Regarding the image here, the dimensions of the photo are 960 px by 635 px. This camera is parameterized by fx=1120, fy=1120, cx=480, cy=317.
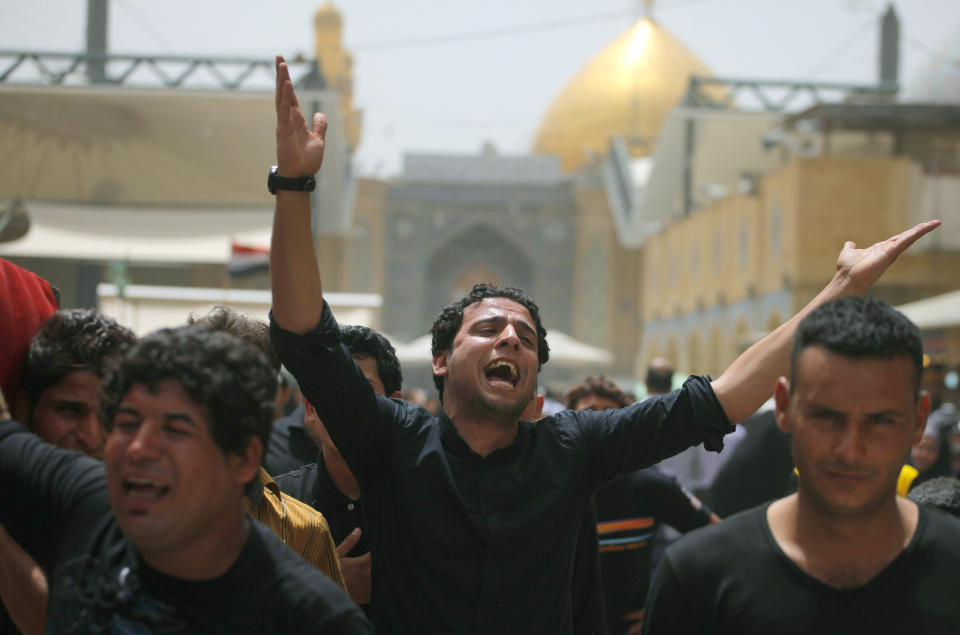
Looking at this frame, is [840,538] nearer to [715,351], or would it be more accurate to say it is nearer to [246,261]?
[246,261]

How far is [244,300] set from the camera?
416 inches

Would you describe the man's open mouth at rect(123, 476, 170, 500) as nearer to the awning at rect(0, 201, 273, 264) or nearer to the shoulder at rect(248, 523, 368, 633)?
the shoulder at rect(248, 523, 368, 633)

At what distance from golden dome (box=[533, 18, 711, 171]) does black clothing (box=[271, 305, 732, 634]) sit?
36.9 meters

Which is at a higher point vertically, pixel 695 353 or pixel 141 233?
pixel 141 233

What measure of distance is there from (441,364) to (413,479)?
395mm

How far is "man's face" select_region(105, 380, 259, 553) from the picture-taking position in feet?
5.52

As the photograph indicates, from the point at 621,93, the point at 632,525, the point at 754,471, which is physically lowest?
the point at 754,471

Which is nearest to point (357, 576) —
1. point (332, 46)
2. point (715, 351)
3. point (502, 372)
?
point (502, 372)

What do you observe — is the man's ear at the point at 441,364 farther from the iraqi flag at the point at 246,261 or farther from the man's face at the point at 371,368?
the iraqi flag at the point at 246,261

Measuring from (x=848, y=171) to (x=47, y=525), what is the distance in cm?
1596

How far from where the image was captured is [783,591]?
176cm

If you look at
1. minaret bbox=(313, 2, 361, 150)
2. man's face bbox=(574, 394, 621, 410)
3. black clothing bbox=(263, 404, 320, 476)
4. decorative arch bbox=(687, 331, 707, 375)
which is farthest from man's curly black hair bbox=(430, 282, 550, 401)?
minaret bbox=(313, 2, 361, 150)

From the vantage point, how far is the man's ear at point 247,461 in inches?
70.8

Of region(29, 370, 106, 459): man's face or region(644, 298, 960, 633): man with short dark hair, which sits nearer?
region(644, 298, 960, 633): man with short dark hair
